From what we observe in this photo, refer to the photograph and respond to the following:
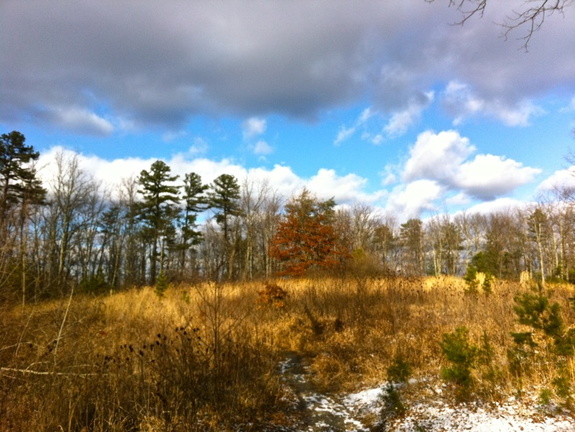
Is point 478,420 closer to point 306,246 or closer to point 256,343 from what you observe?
point 256,343

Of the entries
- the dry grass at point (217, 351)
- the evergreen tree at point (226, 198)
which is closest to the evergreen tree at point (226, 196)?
the evergreen tree at point (226, 198)

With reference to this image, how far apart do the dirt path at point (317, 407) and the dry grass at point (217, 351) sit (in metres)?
0.28

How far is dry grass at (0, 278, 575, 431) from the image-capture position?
3.27 metres

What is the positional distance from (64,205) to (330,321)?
22.4m

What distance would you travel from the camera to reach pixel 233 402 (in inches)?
153

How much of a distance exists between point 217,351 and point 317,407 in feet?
5.74

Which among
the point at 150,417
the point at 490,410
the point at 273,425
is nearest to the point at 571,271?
Answer: the point at 490,410

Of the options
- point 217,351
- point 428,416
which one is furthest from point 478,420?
point 217,351

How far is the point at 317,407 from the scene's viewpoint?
4.66 metres

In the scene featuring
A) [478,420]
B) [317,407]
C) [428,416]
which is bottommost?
[317,407]

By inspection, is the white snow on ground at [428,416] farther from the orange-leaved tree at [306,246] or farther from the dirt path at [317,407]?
the orange-leaved tree at [306,246]

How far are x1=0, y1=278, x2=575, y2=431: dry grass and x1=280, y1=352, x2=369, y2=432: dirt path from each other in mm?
281

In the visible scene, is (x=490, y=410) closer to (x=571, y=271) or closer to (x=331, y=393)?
(x=331, y=393)

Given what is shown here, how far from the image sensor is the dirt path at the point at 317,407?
4078 mm
